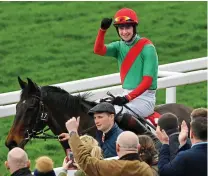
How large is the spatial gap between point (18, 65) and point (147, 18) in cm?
351

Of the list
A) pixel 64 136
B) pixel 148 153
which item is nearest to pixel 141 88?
pixel 64 136

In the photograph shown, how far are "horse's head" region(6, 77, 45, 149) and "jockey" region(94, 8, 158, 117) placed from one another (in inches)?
34.6

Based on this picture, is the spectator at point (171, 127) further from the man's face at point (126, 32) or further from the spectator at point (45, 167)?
the man's face at point (126, 32)

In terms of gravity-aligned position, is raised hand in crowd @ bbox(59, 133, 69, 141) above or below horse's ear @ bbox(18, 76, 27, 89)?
below

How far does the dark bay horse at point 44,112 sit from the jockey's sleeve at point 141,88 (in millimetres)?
441

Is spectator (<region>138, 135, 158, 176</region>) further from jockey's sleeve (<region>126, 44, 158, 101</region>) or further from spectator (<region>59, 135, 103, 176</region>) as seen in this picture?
jockey's sleeve (<region>126, 44, 158, 101</region>)

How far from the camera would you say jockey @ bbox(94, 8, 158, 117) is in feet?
41.5

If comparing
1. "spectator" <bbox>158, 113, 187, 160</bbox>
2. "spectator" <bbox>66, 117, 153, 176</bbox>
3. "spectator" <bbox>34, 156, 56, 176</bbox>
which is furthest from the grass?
"spectator" <bbox>66, 117, 153, 176</bbox>

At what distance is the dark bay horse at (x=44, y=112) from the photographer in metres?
12.3

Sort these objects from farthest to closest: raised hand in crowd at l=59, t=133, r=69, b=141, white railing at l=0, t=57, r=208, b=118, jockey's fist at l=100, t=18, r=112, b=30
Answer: white railing at l=0, t=57, r=208, b=118 < jockey's fist at l=100, t=18, r=112, b=30 < raised hand in crowd at l=59, t=133, r=69, b=141

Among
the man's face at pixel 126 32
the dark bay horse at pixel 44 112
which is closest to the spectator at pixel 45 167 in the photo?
the dark bay horse at pixel 44 112

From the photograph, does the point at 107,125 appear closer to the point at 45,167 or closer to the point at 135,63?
the point at 45,167

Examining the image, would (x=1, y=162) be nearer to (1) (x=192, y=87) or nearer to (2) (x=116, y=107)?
(2) (x=116, y=107)

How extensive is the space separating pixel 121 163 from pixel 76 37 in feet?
39.9
